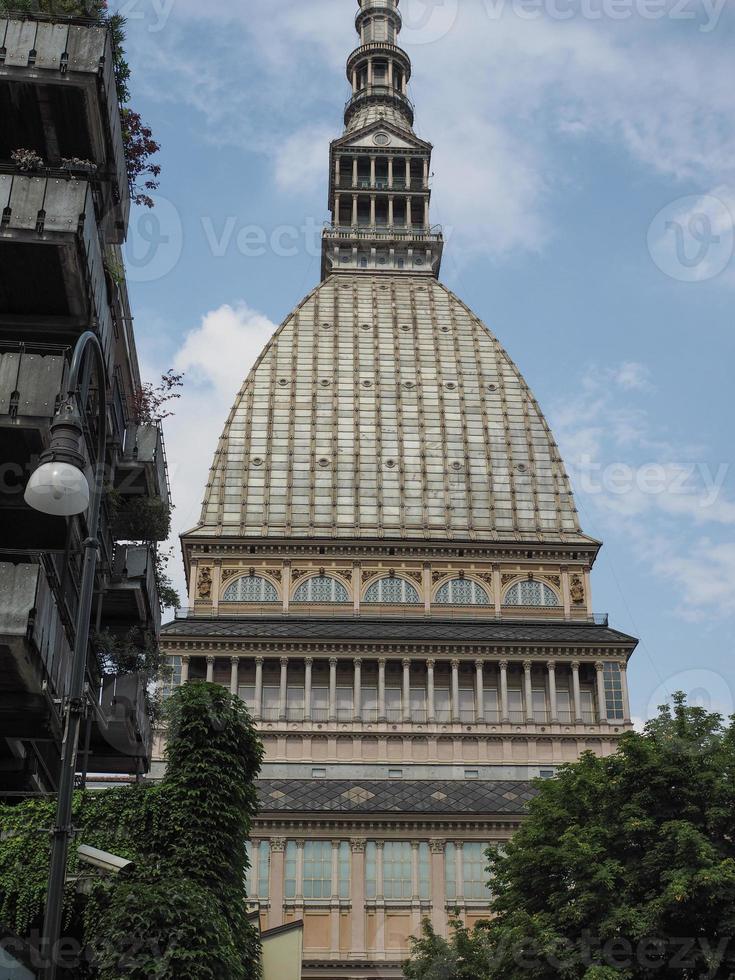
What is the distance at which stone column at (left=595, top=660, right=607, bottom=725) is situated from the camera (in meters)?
81.2

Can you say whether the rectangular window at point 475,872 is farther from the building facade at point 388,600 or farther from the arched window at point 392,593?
the arched window at point 392,593

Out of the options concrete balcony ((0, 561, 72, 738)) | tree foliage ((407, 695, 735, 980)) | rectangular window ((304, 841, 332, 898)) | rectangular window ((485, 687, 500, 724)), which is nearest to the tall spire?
rectangular window ((485, 687, 500, 724))

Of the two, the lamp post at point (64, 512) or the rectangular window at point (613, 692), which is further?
the rectangular window at point (613, 692)

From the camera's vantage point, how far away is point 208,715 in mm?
34969

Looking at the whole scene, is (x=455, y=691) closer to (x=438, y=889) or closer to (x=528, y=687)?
(x=528, y=687)

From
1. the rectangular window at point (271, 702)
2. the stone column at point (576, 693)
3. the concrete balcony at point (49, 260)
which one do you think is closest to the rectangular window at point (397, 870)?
the rectangular window at point (271, 702)

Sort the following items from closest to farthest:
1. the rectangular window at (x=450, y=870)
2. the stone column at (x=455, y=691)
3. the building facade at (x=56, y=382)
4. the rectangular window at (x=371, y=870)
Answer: the building facade at (x=56, y=382)
the rectangular window at (x=450, y=870)
the rectangular window at (x=371, y=870)
the stone column at (x=455, y=691)

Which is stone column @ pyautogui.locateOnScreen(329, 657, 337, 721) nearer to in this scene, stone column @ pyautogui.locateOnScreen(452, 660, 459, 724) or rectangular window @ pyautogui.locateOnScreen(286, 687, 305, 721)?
rectangular window @ pyautogui.locateOnScreen(286, 687, 305, 721)

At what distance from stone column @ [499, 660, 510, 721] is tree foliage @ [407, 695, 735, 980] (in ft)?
117

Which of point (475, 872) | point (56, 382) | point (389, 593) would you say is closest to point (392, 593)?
point (389, 593)

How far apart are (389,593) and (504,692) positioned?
1092cm

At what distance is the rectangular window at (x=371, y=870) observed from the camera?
6869cm

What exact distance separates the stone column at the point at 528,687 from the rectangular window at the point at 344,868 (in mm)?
15957

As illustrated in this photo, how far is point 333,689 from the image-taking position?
81062 millimetres
